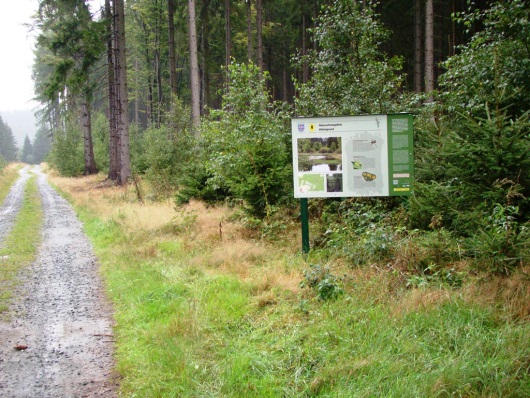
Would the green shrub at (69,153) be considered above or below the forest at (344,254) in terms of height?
above

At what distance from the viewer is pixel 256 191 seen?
9.31m

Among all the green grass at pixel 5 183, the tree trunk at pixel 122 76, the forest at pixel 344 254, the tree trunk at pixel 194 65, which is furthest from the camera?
the green grass at pixel 5 183

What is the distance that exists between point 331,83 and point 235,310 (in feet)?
22.4

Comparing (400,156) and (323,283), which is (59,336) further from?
(400,156)

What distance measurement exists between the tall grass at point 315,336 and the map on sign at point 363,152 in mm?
1483

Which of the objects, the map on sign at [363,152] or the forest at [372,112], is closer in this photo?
the forest at [372,112]

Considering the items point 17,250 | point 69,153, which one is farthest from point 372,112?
point 69,153

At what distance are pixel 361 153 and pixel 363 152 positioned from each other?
4cm

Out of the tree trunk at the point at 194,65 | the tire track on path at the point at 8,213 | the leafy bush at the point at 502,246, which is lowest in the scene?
the tire track on path at the point at 8,213

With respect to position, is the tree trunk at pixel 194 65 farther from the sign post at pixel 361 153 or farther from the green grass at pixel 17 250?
the sign post at pixel 361 153

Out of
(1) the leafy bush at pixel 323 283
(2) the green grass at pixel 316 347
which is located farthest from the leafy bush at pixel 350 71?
(2) the green grass at pixel 316 347

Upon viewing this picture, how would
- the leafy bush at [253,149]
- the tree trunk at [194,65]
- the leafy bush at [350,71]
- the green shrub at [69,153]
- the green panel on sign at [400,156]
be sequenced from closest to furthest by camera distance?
the green panel on sign at [400,156], the leafy bush at [253,149], the leafy bush at [350,71], the tree trunk at [194,65], the green shrub at [69,153]

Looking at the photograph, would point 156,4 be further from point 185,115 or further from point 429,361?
point 429,361

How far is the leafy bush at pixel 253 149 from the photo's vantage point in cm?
920
